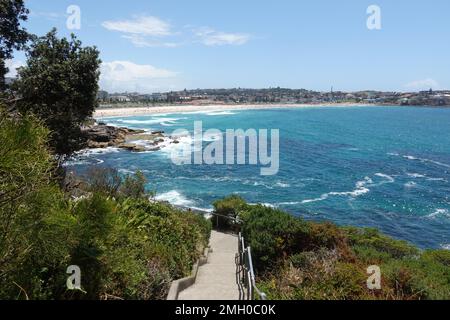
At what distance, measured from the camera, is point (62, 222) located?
6.83 m

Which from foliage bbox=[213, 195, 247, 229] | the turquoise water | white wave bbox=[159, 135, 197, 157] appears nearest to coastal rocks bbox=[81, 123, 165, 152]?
white wave bbox=[159, 135, 197, 157]

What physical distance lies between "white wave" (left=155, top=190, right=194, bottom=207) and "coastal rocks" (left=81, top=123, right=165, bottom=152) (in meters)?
26.0

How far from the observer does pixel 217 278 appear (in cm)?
1187

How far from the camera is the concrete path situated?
9.84 meters

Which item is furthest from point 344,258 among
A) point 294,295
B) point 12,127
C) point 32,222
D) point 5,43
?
point 5,43

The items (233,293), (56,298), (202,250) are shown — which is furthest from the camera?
(202,250)

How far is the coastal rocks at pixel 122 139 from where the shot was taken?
64625 mm

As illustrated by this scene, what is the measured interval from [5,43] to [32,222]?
15.4 metres

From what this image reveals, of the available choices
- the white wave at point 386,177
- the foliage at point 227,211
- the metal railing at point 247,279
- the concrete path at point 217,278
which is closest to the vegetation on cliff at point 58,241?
the concrete path at point 217,278

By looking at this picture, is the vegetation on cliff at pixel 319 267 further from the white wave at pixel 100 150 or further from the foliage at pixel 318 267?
the white wave at pixel 100 150

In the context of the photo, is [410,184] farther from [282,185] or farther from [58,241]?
[58,241]

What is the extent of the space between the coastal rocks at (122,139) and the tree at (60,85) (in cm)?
4289
